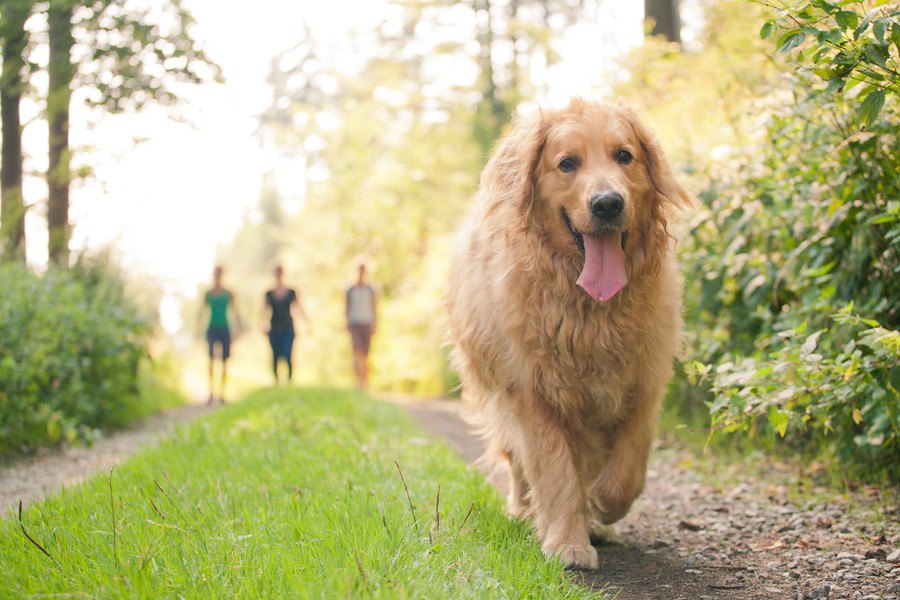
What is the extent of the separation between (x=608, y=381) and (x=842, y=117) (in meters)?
1.98

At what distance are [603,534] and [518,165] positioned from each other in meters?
1.83

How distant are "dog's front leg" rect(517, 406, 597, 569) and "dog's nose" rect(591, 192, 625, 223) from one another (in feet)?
3.09

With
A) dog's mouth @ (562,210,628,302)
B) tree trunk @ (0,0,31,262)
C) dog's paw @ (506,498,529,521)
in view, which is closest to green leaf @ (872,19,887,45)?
dog's mouth @ (562,210,628,302)

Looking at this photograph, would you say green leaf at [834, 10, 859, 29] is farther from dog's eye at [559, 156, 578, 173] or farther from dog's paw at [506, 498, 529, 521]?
dog's paw at [506, 498, 529, 521]

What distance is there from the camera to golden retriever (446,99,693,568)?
366 cm

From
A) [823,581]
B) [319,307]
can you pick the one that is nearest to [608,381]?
[823,581]

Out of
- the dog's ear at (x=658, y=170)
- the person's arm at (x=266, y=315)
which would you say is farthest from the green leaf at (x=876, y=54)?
the person's arm at (x=266, y=315)

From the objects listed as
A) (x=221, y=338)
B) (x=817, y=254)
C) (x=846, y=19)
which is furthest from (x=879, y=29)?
(x=221, y=338)

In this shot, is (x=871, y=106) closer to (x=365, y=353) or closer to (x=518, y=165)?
(x=518, y=165)

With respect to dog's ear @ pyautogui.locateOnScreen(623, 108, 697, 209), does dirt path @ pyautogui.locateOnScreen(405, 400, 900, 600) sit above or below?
below

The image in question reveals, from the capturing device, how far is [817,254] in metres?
4.66

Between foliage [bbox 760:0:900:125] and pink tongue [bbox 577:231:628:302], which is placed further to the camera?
pink tongue [bbox 577:231:628:302]

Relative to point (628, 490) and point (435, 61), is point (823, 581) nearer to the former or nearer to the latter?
point (628, 490)

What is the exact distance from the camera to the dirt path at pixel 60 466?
5027 millimetres
